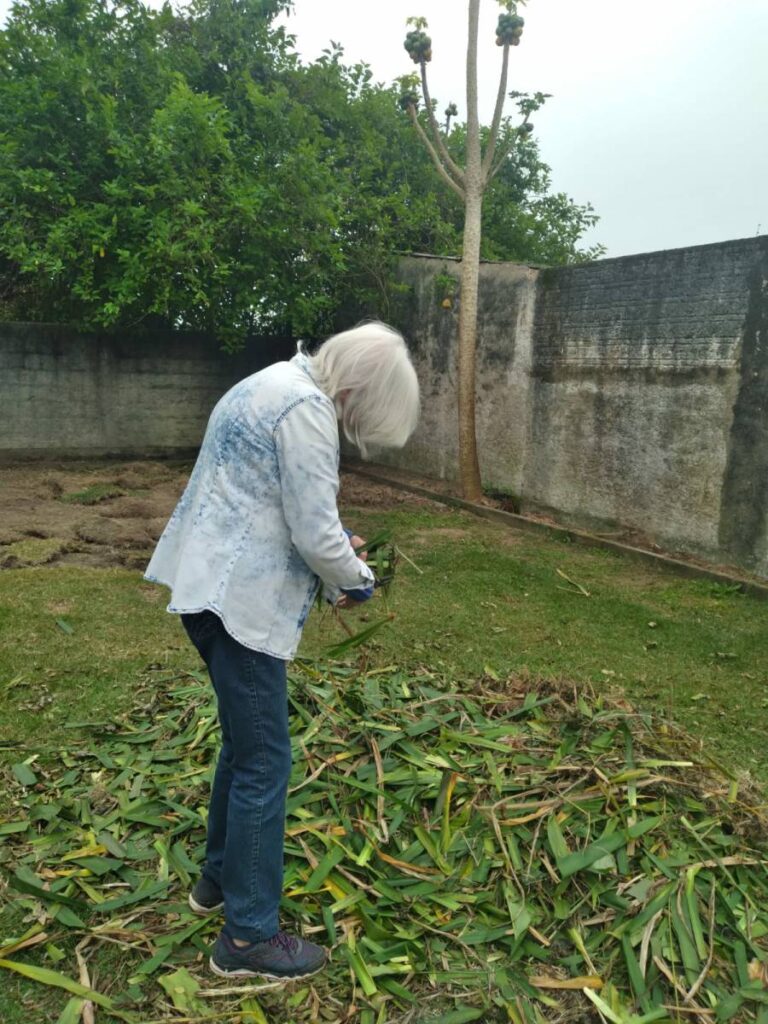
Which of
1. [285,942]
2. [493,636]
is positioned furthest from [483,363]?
[285,942]

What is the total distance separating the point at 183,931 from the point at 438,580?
4.27 metres

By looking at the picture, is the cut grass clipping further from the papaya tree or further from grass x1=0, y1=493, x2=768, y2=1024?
the papaya tree

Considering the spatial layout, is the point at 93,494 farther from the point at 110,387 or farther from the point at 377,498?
the point at 377,498

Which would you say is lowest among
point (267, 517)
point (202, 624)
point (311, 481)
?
point (202, 624)

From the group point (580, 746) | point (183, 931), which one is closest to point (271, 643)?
point (183, 931)

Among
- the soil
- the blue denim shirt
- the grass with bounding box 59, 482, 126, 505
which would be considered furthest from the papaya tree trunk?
the blue denim shirt

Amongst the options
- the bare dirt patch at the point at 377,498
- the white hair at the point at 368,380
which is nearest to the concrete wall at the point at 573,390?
the bare dirt patch at the point at 377,498

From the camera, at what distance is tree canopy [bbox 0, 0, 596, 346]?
9.51 metres

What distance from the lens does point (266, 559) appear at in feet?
6.78

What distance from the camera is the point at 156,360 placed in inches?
465

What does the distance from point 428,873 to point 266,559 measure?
118cm

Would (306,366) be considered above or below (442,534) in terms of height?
above

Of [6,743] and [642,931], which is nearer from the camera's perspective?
[642,931]

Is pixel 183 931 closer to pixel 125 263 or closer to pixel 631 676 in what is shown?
pixel 631 676
